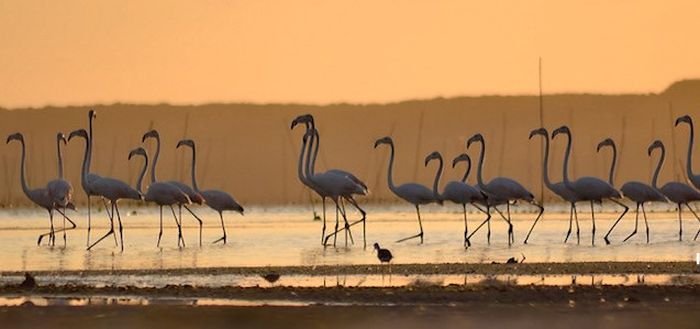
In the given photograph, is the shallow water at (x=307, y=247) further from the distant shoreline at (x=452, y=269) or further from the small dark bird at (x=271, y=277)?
the small dark bird at (x=271, y=277)

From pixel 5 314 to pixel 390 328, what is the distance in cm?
381

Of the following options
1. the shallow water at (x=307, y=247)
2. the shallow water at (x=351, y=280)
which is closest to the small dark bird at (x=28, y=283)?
the shallow water at (x=351, y=280)

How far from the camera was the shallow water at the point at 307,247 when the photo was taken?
2419 centimetres

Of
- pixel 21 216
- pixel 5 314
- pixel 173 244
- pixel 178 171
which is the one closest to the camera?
pixel 5 314

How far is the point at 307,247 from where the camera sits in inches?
1118

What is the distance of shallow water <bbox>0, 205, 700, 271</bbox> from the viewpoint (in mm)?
24188

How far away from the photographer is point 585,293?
17047 mm

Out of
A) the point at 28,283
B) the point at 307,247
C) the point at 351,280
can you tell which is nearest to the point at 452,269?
the point at 351,280

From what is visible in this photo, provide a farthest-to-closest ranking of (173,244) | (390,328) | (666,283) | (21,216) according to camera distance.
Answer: (21,216) < (173,244) < (666,283) < (390,328)

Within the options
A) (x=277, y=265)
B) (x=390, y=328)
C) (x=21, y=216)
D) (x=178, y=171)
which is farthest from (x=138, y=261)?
(x=178, y=171)

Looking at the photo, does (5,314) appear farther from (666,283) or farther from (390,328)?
(666,283)

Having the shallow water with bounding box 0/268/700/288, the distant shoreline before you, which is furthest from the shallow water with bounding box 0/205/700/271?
the shallow water with bounding box 0/268/700/288

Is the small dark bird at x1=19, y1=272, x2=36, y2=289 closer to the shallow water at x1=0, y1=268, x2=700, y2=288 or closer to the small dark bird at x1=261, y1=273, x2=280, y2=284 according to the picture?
the shallow water at x1=0, y1=268, x2=700, y2=288

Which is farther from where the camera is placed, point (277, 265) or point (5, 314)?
point (277, 265)
